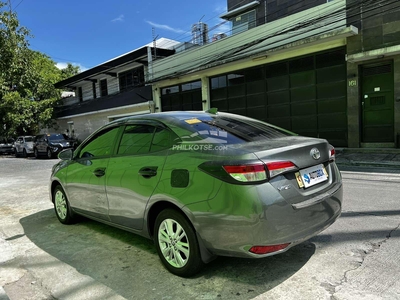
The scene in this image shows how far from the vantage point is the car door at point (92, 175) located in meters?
3.85

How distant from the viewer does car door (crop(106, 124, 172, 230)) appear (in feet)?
10.3

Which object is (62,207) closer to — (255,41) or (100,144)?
(100,144)

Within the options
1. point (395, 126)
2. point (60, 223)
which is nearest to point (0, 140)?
point (60, 223)

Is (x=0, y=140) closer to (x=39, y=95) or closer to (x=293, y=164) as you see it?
(x=39, y=95)

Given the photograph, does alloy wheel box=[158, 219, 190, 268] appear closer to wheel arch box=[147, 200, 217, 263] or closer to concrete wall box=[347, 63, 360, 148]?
wheel arch box=[147, 200, 217, 263]

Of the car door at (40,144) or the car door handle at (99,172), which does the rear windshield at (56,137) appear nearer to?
the car door at (40,144)

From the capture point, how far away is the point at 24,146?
71.5 ft

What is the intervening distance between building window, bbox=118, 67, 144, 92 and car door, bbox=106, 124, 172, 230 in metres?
18.0

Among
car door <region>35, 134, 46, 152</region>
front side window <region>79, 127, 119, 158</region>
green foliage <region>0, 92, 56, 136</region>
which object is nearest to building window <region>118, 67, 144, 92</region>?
car door <region>35, 134, 46, 152</region>

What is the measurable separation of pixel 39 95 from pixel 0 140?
5.45m

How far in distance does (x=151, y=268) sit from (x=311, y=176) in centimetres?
184

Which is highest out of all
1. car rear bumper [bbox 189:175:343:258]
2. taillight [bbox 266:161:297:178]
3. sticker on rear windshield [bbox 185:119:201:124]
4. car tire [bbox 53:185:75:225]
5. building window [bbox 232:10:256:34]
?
building window [bbox 232:10:256:34]

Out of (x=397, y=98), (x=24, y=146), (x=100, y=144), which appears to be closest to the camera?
(x=100, y=144)

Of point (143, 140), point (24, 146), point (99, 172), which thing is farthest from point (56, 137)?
point (143, 140)
